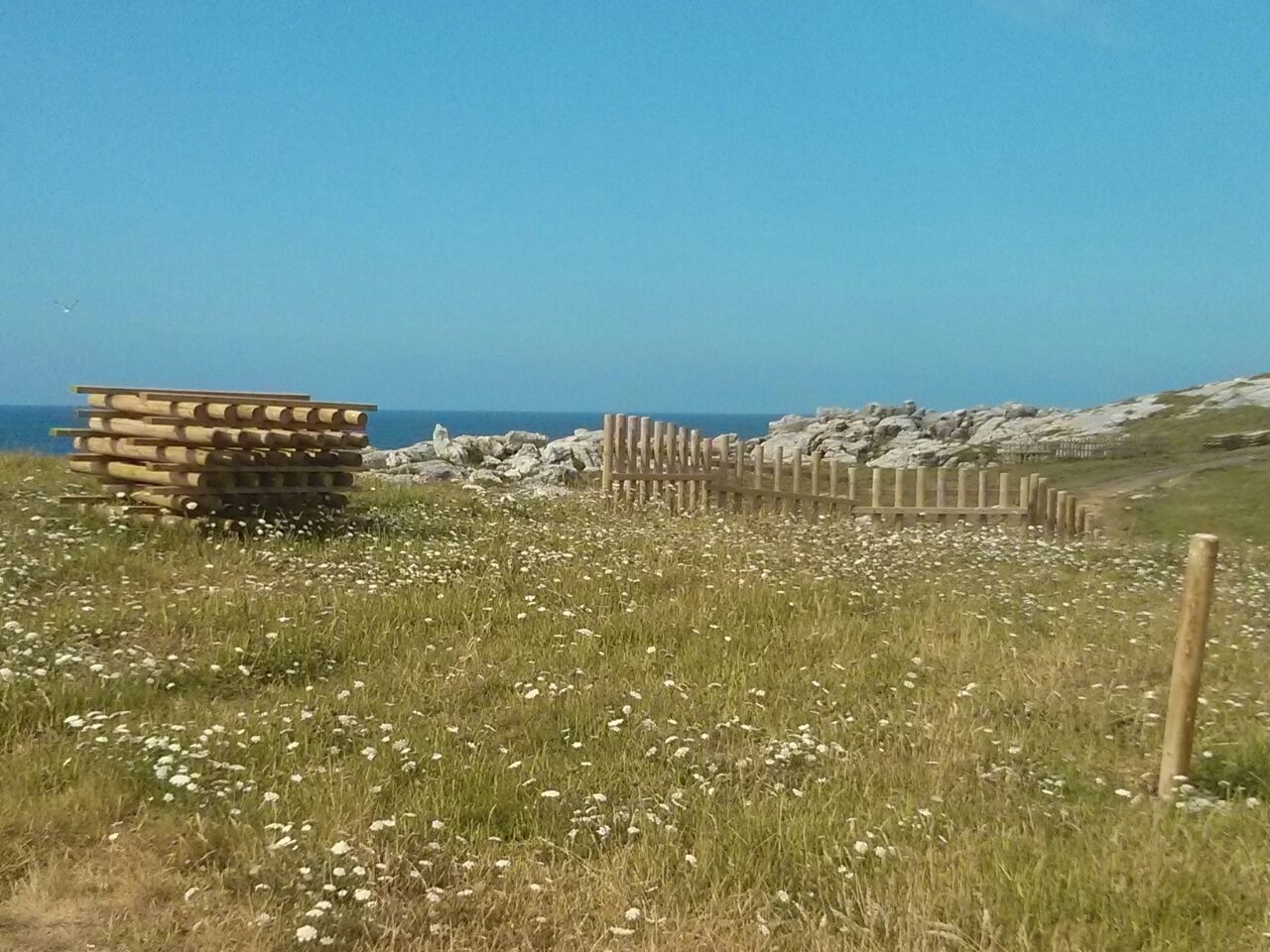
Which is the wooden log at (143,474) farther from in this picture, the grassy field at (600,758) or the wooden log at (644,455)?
the wooden log at (644,455)

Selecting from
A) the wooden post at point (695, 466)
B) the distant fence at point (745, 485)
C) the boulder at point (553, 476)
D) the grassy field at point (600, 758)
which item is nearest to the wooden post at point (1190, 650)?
the grassy field at point (600, 758)

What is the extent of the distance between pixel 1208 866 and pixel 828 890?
1610 millimetres

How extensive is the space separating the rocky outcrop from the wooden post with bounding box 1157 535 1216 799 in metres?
19.3

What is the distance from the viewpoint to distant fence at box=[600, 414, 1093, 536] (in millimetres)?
17438

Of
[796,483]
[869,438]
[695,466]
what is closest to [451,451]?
[695,466]

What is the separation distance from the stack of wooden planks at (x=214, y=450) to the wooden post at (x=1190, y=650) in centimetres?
995

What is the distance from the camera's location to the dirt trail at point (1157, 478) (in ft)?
80.6

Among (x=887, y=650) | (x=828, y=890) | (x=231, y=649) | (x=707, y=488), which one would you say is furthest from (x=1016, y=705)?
(x=707, y=488)

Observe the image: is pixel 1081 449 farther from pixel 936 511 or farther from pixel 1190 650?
pixel 1190 650

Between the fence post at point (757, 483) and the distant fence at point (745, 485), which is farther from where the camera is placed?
the fence post at point (757, 483)

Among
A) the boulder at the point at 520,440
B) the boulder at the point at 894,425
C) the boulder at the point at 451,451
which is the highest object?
the boulder at the point at 894,425

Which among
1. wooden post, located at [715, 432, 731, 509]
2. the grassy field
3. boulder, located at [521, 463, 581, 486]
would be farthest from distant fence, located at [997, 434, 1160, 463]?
the grassy field

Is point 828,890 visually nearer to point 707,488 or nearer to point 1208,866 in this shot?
point 1208,866

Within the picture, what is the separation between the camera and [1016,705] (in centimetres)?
721
